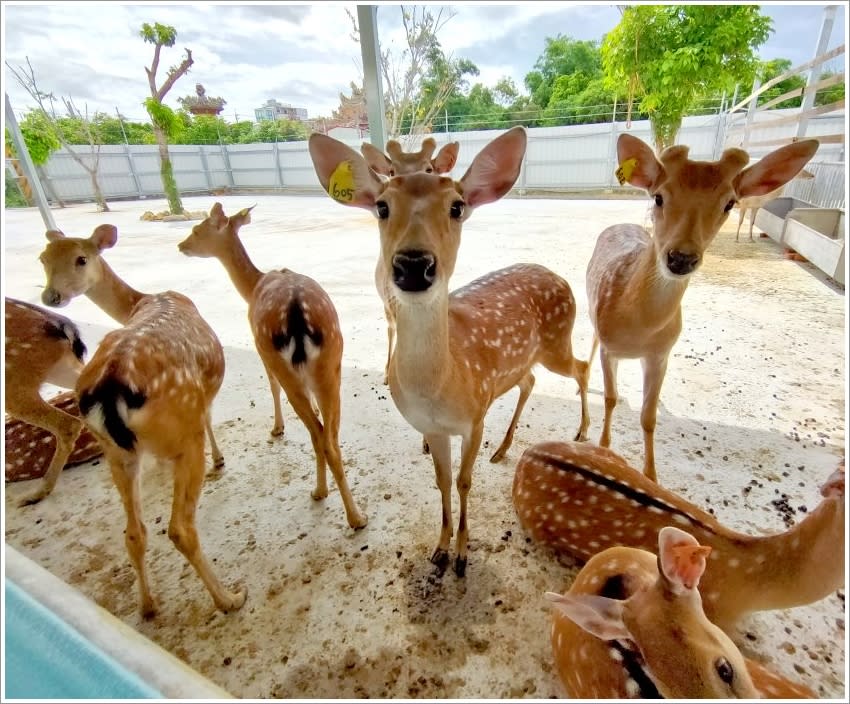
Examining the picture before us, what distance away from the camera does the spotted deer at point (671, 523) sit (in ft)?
3.92

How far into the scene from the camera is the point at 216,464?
2.31 metres

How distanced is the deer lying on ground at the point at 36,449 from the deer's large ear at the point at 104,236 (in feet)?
2.82

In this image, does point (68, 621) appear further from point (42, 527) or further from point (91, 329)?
point (91, 329)

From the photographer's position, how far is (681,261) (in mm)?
1658

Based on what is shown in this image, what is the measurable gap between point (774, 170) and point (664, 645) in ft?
5.43

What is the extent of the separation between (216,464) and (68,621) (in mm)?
1386

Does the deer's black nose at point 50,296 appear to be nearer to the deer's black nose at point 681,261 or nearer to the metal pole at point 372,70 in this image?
the metal pole at point 372,70

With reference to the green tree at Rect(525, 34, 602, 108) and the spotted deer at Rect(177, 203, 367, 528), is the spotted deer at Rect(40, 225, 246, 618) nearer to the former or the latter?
the spotted deer at Rect(177, 203, 367, 528)

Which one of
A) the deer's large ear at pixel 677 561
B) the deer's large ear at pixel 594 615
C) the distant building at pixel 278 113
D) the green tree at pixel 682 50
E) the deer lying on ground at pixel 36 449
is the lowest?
the deer lying on ground at pixel 36 449

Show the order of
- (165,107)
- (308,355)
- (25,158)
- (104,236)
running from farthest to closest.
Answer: (165,107) < (25,158) < (104,236) < (308,355)

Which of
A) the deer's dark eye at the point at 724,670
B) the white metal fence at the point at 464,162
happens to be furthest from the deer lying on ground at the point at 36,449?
the white metal fence at the point at 464,162

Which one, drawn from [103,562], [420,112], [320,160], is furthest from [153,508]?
[420,112]

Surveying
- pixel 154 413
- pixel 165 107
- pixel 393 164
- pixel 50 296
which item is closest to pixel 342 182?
pixel 154 413

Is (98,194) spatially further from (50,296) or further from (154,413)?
(154,413)
